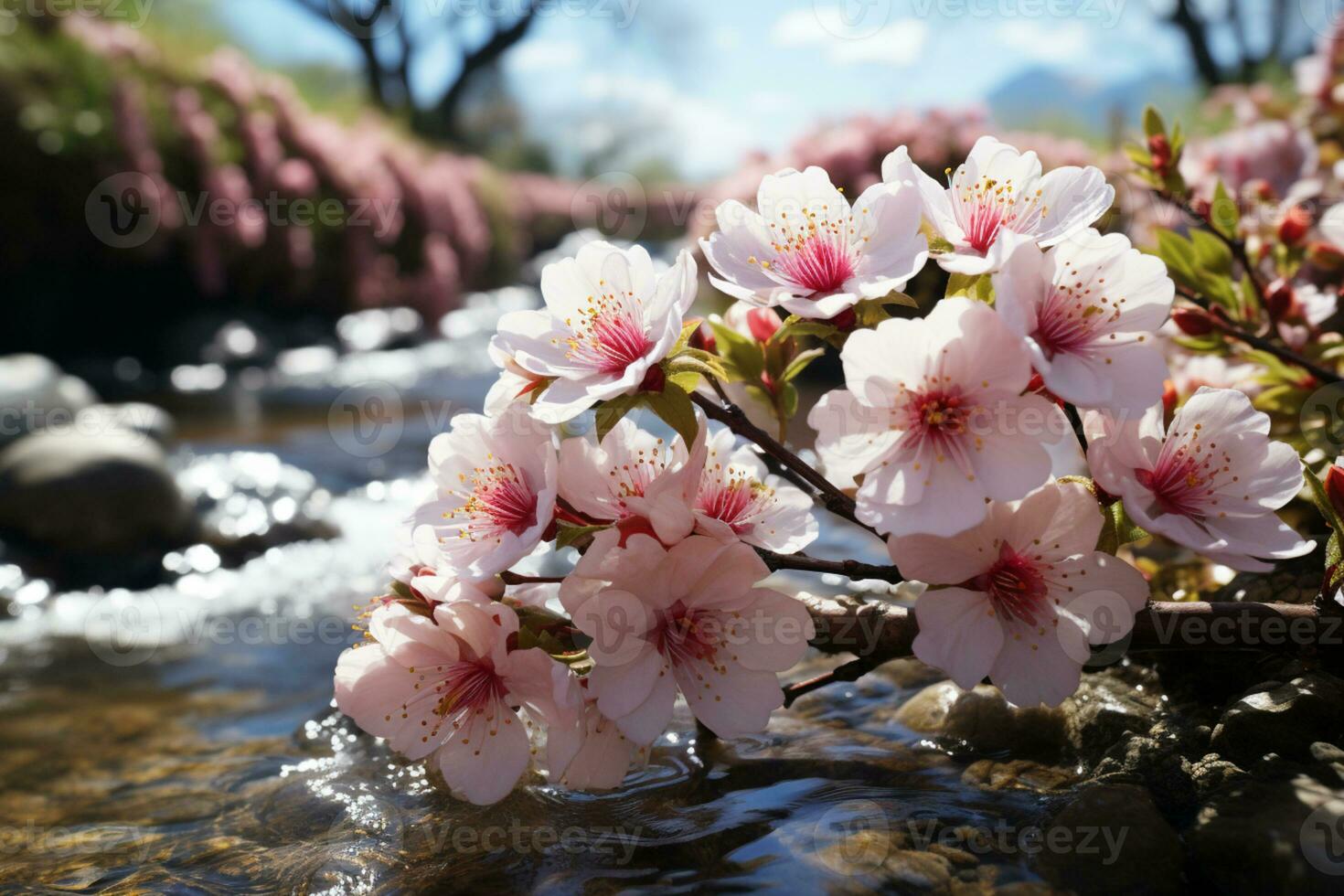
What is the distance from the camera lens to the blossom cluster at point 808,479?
1297mm

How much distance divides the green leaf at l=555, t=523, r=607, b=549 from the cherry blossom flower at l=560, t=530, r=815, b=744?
51 millimetres

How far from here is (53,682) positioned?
3.12 metres

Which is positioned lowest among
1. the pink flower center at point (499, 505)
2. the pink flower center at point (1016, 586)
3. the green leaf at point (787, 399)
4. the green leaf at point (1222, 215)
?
the pink flower center at point (1016, 586)

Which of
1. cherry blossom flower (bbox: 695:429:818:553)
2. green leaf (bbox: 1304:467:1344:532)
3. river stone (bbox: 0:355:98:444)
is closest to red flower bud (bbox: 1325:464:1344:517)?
green leaf (bbox: 1304:467:1344:532)

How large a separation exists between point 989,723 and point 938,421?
35.9 inches

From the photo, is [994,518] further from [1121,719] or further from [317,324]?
[317,324]

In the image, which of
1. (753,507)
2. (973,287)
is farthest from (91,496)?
(973,287)

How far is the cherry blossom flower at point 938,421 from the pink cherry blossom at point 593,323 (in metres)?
0.26

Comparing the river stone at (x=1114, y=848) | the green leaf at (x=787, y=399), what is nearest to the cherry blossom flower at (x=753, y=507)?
the green leaf at (x=787, y=399)

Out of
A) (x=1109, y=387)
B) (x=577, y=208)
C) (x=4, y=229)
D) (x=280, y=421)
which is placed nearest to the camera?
(x=1109, y=387)

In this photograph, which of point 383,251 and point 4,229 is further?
point 383,251

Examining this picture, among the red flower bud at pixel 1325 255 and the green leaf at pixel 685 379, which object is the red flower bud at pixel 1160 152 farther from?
the green leaf at pixel 685 379

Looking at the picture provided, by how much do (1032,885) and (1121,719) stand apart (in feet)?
1.79

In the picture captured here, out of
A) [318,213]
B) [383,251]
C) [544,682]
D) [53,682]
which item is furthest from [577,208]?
[544,682]
